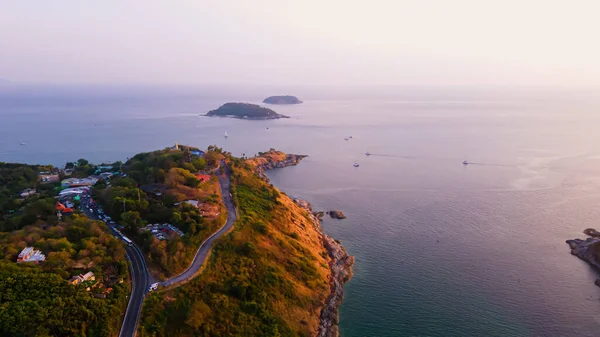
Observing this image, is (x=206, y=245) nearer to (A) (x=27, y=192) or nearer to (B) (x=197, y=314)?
(B) (x=197, y=314)

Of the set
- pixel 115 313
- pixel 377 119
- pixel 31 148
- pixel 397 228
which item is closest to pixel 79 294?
pixel 115 313

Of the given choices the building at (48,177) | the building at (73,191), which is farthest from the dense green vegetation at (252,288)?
the building at (48,177)

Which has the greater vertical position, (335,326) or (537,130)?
(537,130)

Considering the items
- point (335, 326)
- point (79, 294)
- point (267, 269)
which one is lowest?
point (335, 326)

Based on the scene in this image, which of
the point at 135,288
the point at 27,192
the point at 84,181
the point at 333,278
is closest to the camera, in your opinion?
the point at 135,288

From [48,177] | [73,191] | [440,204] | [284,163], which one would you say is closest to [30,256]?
[73,191]

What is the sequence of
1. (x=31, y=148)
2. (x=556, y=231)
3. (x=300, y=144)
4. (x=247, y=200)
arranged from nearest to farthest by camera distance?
(x=247, y=200) → (x=556, y=231) → (x=31, y=148) → (x=300, y=144)

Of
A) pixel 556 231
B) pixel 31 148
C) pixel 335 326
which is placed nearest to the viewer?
pixel 335 326

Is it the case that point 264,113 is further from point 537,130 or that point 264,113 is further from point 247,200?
point 247,200
